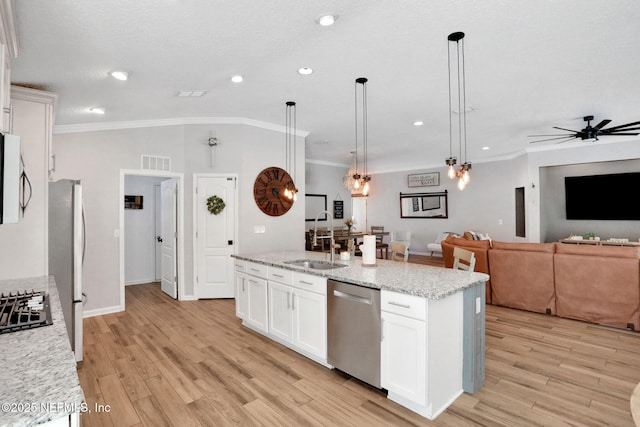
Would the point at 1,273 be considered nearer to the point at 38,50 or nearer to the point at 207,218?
the point at 38,50

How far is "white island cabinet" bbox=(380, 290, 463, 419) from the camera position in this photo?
87.1 inches

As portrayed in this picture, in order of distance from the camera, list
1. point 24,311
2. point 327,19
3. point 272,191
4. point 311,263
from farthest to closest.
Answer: point 272,191 → point 311,263 → point 327,19 → point 24,311

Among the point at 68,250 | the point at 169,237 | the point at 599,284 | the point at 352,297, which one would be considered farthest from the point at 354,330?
the point at 169,237

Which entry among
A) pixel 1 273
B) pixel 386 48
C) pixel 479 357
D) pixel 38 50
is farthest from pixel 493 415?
pixel 38 50

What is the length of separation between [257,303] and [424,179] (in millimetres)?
7771

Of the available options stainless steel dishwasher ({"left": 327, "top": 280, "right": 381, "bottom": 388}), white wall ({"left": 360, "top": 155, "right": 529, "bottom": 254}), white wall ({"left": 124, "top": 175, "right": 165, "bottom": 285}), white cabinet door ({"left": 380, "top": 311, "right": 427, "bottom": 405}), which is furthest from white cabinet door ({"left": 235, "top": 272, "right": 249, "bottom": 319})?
white wall ({"left": 360, "top": 155, "right": 529, "bottom": 254})

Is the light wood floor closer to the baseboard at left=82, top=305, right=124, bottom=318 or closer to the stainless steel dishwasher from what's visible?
the stainless steel dishwasher

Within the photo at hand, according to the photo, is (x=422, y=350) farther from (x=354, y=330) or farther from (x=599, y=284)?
(x=599, y=284)

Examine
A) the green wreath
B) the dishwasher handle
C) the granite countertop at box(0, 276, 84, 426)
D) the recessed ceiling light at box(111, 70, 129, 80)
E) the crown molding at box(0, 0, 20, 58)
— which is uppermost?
the recessed ceiling light at box(111, 70, 129, 80)

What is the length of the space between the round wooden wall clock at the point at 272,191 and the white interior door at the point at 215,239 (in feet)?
1.34

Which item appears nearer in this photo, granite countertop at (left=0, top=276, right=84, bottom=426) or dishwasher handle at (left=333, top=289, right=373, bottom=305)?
granite countertop at (left=0, top=276, right=84, bottom=426)

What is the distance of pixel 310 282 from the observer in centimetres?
301

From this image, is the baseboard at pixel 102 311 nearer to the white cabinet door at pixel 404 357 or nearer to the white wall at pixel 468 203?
the white cabinet door at pixel 404 357

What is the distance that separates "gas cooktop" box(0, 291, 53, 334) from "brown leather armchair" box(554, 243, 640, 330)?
16.5ft
